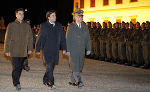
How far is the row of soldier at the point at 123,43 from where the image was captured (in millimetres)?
15273

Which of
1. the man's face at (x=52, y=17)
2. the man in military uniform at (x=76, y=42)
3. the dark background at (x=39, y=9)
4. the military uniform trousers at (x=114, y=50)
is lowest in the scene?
the dark background at (x=39, y=9)

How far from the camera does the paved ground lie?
32.0ft

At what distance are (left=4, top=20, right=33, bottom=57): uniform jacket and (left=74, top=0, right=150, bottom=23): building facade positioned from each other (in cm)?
2724

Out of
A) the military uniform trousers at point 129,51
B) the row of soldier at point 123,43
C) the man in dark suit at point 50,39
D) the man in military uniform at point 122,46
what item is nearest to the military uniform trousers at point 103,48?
the row of soldier at point 123,43

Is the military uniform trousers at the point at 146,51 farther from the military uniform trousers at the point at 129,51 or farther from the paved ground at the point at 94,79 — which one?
the military uniform trousers at the point at 129,51

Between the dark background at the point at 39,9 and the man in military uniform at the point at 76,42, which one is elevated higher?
the man in military uniform at the point at 76,42

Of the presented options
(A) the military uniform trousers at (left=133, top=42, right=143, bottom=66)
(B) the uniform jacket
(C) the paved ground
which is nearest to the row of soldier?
(A) the military uniform trousers at (left=133, top=42, right=143, bottom=66)

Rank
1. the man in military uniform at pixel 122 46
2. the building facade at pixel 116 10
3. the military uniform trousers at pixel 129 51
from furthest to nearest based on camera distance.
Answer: the building facade at pixel 116 10 → the man in military uniform at pixel 122 46 → the military uniform trousers at pixel 129 51

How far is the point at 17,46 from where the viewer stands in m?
9.66

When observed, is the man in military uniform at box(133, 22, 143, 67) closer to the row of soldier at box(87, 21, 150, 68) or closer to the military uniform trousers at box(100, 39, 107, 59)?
the row of soldier at box(87, 21, 150, 68)

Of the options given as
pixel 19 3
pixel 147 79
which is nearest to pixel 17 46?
pixel 147 79

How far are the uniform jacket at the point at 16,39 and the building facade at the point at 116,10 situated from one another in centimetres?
2724

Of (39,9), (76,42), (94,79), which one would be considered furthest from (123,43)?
(39,9)

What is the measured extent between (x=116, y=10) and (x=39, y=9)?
1697 inches
